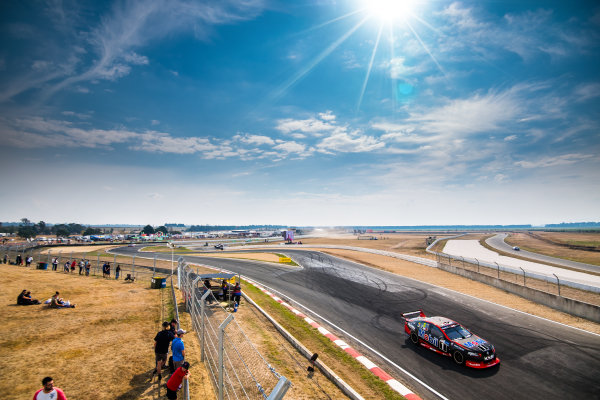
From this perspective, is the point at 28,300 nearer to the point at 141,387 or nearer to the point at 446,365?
the point at 141,387

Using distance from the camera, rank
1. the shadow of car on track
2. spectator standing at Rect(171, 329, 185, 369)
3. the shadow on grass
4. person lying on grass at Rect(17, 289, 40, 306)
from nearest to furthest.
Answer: the shadow on grass → spectator standing at Rect(171, 329, 185, 369) → the shadow of car on track → person lying on grass at Rect(17, 289, 40, 306)

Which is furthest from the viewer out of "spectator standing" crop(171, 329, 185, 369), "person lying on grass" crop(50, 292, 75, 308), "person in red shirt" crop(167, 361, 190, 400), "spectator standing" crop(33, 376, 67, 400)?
"person lying on grass" crop(50, 292, 75, 308)

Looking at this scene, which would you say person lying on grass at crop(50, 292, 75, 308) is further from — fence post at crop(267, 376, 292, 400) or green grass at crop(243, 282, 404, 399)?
fence post at crop(267, 376, 292, 400)

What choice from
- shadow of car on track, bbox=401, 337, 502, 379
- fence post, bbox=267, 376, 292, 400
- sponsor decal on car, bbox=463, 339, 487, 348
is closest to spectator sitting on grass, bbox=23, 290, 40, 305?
fence post, bbox=267, 376, 292, 400

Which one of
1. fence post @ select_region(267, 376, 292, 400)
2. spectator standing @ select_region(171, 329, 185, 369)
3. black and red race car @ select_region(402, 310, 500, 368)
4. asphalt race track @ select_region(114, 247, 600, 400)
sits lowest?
asphalt race track @ select_region(114, 247, 600, 400)

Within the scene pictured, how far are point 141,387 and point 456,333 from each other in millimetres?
13017

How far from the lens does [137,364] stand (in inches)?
381

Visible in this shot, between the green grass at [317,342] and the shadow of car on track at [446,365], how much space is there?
124 inches

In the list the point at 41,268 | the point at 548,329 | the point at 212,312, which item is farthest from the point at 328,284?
the point at 41,268

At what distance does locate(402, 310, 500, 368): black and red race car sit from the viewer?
11.1 m

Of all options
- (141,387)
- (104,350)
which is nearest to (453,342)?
(141,387)

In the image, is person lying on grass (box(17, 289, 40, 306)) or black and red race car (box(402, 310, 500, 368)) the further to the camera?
person lying on grass (box(17, 289, 40, 306))

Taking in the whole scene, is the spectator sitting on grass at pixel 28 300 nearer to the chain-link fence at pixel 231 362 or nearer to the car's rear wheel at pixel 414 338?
the chain-link fence at pixel 231 362

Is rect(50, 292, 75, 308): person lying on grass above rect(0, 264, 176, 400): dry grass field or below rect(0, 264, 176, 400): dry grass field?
above
